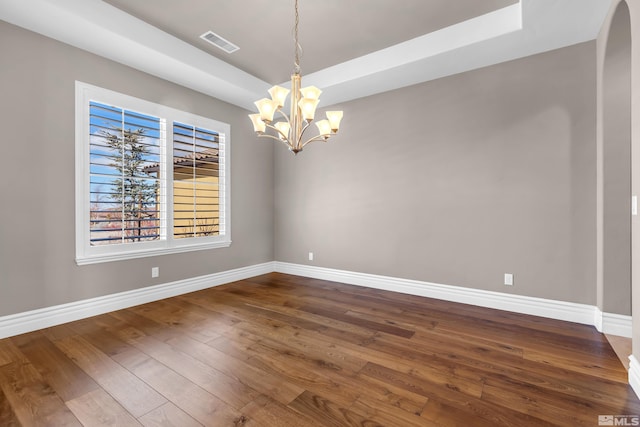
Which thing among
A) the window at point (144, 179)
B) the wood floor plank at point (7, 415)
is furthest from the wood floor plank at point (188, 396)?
the window at point (144, 179)

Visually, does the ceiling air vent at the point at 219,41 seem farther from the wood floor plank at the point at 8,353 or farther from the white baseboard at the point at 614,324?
the white baseboard at the point at 614,324

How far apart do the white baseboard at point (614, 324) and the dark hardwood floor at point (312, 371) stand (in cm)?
Answer: 15

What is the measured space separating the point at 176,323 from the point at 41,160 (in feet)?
6.82

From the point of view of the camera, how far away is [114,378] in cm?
202

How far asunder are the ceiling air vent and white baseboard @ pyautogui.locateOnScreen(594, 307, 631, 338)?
4.81 m

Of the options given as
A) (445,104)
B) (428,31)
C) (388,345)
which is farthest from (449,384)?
(428,31)

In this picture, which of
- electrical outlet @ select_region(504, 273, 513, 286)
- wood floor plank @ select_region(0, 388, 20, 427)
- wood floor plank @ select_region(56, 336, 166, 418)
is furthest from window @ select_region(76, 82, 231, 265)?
electrical outlet @ select_region(504, 273, 513, 286)

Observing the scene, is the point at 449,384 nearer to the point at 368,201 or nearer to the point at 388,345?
the point at 388,345

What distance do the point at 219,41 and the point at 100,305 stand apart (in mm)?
3284

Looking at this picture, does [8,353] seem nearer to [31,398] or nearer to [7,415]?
[31,398]

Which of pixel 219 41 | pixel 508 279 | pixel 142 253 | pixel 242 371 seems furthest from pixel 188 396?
pixel 219 41

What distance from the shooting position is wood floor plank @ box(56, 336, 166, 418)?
5.80 feet

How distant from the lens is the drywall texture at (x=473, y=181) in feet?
9.98

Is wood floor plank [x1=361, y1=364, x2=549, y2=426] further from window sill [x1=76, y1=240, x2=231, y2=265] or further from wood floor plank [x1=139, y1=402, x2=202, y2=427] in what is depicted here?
window sill [x1=76, y1=240, x2=231, y2=265]
